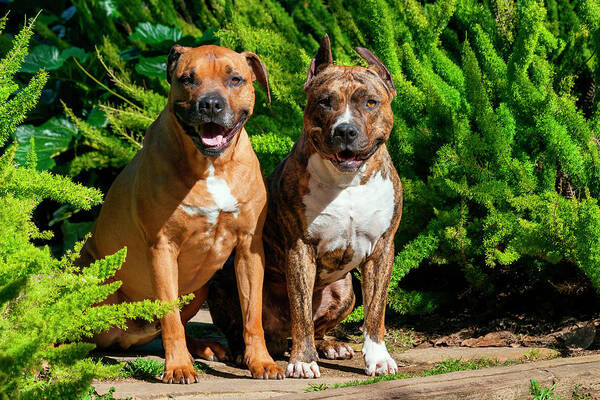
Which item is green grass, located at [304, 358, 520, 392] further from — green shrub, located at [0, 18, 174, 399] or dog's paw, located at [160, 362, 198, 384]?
green shrub, located at [0, 18, 174, 399]

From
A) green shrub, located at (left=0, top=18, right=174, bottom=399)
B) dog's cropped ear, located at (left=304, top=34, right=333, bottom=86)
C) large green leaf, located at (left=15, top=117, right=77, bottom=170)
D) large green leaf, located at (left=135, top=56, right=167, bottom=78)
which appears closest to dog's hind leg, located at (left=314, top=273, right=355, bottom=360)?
dog's cropped ear, located at (left=304, top=34, right=333, bottom=86)

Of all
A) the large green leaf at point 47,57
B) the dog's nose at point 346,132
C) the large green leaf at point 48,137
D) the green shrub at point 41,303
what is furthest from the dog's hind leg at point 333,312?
the large green leaf at point 47,57

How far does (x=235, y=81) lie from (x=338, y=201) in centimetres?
81

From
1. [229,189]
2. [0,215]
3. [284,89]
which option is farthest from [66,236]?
[0,215]

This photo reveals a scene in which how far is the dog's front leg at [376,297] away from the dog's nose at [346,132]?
0.68 m

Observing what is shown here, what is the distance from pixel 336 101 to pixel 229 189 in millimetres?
698

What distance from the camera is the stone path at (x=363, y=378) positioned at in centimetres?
274

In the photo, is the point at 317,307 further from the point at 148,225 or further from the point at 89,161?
the point at 89,161

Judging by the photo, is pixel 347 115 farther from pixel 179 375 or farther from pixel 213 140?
pixel 179 375

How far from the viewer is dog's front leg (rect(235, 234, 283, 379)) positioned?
380 cm

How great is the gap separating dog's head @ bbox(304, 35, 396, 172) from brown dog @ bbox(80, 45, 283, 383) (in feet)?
1.15

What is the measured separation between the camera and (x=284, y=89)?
Result: 5078 mm

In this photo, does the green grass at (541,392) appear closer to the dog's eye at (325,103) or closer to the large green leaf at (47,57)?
the dog's eye at (325,103)

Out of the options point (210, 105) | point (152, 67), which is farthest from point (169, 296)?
point (152, 67)
